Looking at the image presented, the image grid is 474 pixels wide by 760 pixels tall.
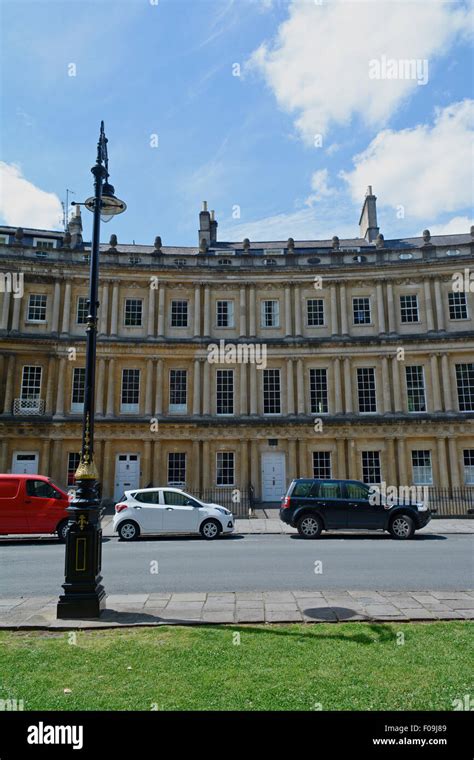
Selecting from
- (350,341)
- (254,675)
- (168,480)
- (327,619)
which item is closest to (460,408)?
(350,341)

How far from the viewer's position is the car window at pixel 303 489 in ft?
55.1

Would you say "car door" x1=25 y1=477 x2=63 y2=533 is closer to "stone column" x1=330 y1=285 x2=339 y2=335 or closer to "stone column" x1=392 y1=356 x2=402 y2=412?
"stone column" x1=330 y1=285 x2=339 y2=335

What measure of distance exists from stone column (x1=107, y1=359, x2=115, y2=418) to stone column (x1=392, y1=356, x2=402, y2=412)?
16011 mm

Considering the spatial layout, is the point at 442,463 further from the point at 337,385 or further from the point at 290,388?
the point at 290,388

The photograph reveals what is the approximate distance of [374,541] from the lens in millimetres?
15648

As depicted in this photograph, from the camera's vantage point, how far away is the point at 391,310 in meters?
28.9

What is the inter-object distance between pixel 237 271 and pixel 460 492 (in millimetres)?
17595

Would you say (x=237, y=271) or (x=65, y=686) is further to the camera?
(x=237, y=271)

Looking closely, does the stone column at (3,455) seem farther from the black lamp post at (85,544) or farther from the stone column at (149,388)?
the black lamp post at (85,544)

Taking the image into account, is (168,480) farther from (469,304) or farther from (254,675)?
(254,675)

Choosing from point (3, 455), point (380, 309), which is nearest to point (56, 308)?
point (3, 455)

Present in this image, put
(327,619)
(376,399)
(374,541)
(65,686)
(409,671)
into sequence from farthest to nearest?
(376,399)
(374,541)
(327,619)
(409,671)
(65,686)

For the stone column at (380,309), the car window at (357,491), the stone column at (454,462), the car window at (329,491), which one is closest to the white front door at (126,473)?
the car window at (329,491)

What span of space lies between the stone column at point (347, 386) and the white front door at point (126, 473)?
481 inches
